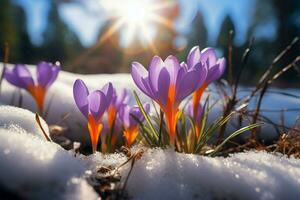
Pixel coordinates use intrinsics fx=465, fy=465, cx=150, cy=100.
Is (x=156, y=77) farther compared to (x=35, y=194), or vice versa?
(x=156, y=77)

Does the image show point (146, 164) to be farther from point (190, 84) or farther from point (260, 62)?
point (260, 62)

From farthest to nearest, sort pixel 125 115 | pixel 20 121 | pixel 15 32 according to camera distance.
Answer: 1. pixel 15 32
2. pixel 125 115
3. pixel 20 121

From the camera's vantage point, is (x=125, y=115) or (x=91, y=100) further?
(x=125, y=115)

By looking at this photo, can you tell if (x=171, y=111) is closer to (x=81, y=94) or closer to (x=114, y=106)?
(x=81, y=94)

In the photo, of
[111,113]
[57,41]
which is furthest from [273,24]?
[111,113]

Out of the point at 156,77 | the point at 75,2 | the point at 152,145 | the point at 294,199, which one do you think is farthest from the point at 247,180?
the point at 75,2

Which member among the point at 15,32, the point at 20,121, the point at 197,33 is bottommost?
the point at 197,33
